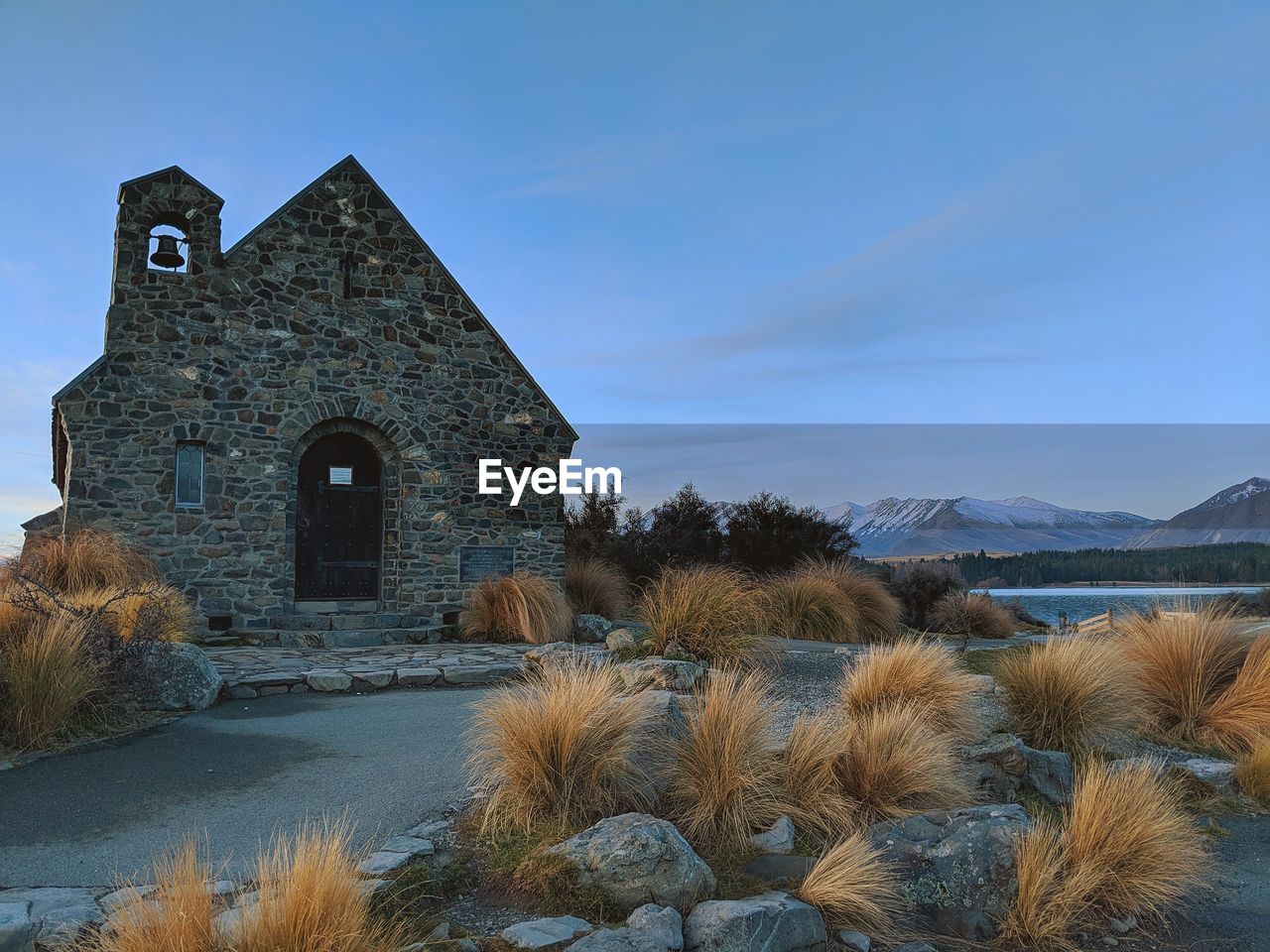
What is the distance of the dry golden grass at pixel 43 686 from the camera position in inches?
270

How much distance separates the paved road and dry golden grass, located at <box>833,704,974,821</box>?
2659 mm

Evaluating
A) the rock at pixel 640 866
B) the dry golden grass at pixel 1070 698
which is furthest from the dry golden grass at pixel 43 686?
the dry golden grass at pixel 1070 698

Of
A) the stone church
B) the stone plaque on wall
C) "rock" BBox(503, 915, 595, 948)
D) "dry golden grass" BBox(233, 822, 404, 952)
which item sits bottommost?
"rock" BBox(503, 915, 595, 948)

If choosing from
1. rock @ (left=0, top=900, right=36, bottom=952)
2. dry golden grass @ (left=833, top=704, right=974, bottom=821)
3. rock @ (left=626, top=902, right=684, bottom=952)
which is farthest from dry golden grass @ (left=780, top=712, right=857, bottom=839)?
rock @ (left=0, top=900, right=36, bottom=952)

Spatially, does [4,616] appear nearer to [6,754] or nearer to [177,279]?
[6,754]

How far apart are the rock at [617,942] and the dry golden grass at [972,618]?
1582 centimetres

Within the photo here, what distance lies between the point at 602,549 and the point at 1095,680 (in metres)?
13.1

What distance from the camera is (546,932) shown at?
4258 mm

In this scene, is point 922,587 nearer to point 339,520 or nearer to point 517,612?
point 517,612

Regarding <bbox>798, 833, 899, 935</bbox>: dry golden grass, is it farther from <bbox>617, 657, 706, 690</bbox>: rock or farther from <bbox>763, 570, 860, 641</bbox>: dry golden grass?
<bbox>763, 570, 860, 641</bbox>: dry golden grass

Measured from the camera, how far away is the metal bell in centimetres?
1299

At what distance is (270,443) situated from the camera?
1330 centimetres

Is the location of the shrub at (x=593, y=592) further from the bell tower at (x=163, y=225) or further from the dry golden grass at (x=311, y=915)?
the dry golden grass at (x=311, y=915)

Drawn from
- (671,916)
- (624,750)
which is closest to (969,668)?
(624,750)
